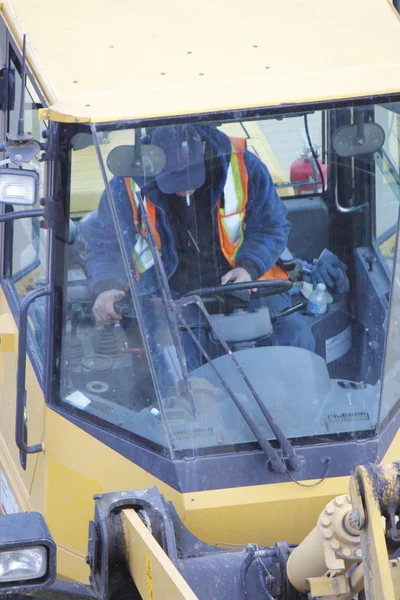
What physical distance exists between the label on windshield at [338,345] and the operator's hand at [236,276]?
1.17 feet

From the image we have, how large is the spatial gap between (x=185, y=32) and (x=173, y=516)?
1827mm

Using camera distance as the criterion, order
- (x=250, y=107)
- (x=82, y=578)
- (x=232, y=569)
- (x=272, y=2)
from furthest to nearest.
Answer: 1. (x=272, y=2)
2. (x=82, y=578)
3. (x=250, y=107)
4. (x=232, y=569)

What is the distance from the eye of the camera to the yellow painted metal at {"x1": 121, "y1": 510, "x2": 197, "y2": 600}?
9.56 ft

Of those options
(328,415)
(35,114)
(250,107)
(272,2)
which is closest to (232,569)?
(328,415)

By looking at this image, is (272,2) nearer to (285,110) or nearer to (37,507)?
(285,110)

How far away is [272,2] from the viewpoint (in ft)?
14.1

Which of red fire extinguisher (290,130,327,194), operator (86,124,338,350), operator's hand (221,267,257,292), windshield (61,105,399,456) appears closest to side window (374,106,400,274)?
windshield (61,105,399,456)

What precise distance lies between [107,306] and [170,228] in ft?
1.18

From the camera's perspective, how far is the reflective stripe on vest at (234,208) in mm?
3939

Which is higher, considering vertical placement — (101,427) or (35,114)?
(35,114)

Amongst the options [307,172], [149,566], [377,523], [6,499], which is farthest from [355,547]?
[6,499]

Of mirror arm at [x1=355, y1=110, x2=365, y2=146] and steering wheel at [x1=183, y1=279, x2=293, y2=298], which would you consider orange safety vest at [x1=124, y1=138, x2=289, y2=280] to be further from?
mirror arm at [x1=355, y1=110, x2=365, y2=146]

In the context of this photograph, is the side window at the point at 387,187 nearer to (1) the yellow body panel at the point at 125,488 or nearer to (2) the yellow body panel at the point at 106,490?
(2) the yellow body panel at the point at 106,490

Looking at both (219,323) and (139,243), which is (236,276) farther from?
(139,243)
